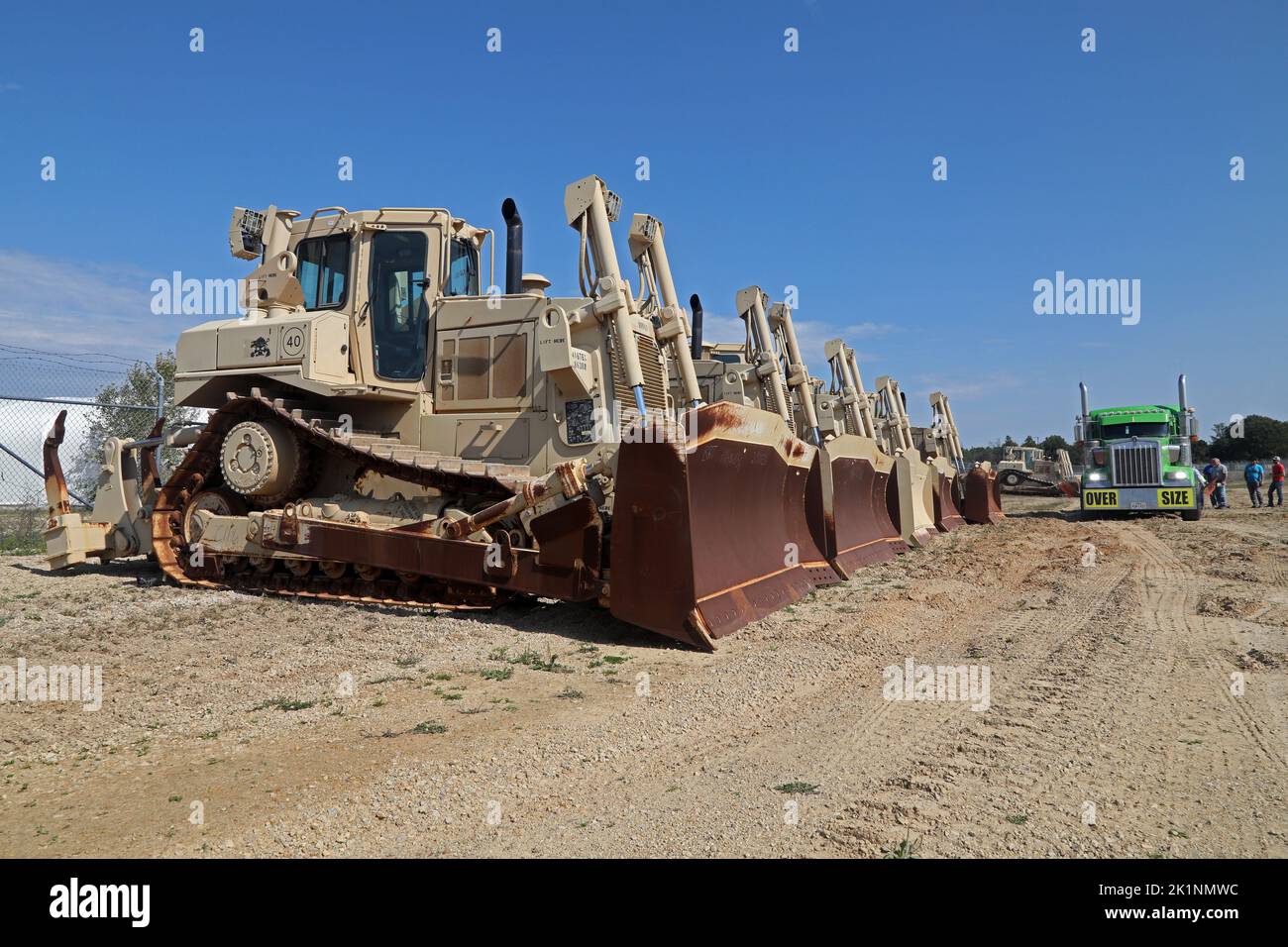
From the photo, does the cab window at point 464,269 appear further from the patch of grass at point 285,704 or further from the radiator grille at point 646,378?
the patch of grass at point 285,704

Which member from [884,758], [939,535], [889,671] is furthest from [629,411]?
[939,535]

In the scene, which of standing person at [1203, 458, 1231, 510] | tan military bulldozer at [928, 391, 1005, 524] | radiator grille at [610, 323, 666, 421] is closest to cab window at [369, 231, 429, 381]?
radiator grille at [610, 323, 666, 421]

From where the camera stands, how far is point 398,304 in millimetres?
9055

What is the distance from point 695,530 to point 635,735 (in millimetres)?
2481

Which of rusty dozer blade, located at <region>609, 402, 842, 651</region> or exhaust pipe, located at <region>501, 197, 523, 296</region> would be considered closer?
rusty dozer blade, located at <region>609, 402, 842, 651</region>

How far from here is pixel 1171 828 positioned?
3.17 m

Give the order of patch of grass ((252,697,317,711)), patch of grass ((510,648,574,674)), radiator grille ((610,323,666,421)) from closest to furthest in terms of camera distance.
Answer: patch of grass ((252,697,317,711)) < patch of grass ((510,648,574,674)) < radiator grille ((610,323,666,421))

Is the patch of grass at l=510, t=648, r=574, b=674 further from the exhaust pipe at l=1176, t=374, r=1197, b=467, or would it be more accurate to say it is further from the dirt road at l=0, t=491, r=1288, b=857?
the exhaust pipe at l=1176, t=374, r=1197, b=467

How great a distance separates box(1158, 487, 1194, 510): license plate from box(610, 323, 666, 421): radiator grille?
17.4 m

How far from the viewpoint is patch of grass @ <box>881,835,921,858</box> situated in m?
2.95

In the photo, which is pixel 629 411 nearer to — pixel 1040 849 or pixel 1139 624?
pixel 1139 624

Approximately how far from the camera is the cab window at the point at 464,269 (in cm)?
921

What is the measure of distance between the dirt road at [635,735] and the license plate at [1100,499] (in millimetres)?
14397

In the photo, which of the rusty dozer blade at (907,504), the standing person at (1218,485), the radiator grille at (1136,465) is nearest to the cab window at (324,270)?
the rusty dozer blade at (907,504)
